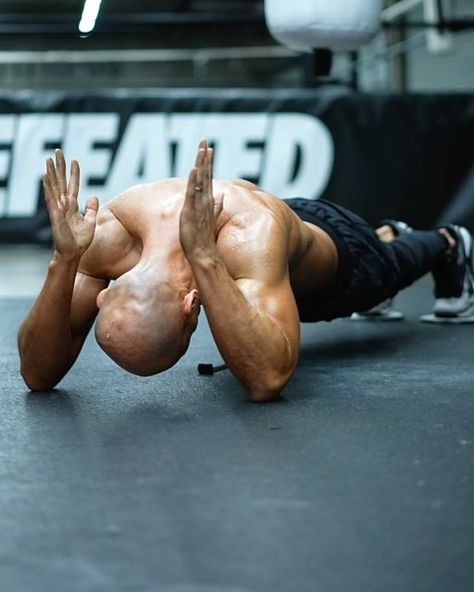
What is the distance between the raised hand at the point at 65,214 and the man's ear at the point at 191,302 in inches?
9.8

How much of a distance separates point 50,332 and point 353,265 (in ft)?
3.08

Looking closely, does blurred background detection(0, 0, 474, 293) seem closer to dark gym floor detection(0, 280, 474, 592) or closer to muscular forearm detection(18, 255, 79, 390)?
dark gym floor detection(0, 280, 474, 592)

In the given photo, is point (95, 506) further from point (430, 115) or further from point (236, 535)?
point (430, 115)

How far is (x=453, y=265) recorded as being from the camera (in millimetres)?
3422

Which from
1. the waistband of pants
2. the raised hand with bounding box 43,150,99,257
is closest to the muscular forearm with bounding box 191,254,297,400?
the raised hand with bounding box 43,150,99,257

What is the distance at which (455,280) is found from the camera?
345 cm

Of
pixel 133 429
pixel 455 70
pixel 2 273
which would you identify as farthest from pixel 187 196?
pixel 455 70

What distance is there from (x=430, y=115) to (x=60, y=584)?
17.7ft

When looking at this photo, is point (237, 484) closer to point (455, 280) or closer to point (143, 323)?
point (143, 323)

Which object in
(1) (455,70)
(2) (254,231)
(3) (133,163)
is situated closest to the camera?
(2) (254,231)

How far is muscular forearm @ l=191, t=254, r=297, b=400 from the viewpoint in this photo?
6.48ft

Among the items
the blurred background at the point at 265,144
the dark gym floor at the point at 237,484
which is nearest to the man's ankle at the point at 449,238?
the dark gym floor at the point at 237,484

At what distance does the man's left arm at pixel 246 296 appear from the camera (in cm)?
196

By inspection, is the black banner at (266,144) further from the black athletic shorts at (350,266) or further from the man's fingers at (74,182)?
the man's fingers at (74,182)
